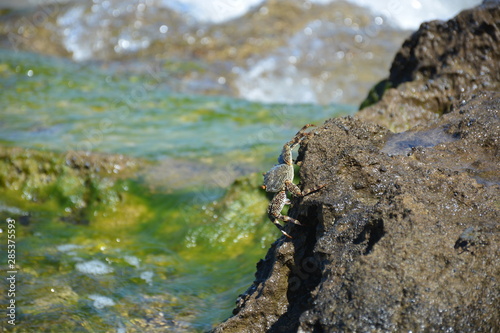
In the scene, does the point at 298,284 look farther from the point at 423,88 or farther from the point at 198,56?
the point at 198,56

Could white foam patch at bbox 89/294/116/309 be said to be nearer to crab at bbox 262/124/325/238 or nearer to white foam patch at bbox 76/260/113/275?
white foam patch at bbox 76/260/113/275

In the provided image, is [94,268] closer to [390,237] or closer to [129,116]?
[390,237]

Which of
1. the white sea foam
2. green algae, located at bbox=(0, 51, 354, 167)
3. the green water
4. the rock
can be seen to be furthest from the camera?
the white sea foam

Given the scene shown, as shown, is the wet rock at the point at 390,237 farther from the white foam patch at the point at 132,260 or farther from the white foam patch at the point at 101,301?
the white foam patch at the point at 132,260

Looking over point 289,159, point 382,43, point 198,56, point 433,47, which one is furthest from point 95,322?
point 382,43

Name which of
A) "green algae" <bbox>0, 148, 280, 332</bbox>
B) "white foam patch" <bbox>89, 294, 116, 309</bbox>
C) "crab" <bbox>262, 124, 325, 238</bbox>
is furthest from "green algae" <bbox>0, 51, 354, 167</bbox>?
"white foam patch" <bbox>89, 294, 116, 309</bbox>

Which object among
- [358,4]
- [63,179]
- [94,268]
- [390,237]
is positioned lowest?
[94,268]

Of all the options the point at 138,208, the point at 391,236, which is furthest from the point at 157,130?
the point at 391,236
